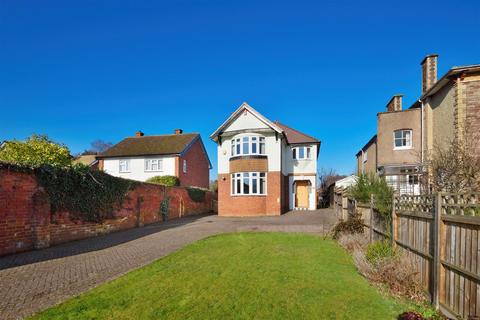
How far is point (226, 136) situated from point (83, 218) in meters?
13.2

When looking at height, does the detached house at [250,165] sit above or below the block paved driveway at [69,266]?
above

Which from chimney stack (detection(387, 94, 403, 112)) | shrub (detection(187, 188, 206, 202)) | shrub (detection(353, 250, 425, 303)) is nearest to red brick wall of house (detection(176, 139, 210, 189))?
shrub (detection(187, 188, 206, 202))

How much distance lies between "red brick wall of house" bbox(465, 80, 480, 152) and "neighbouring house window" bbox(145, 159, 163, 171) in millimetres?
25930

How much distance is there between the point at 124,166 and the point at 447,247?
32.1m

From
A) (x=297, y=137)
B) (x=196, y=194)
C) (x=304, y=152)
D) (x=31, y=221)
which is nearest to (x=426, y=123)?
(x=304, y=152)

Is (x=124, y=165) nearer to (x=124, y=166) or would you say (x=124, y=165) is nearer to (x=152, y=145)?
(x=124, y=166)

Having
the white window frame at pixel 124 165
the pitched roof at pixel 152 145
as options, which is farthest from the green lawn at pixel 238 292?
the white window frame at pixel 124 165

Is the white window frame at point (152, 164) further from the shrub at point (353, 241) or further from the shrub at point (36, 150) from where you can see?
the shrub at point (353, 241)

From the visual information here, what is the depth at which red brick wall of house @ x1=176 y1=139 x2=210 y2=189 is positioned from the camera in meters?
31.7

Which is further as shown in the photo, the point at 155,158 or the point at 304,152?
the point at 155,158

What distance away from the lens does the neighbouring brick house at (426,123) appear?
14812mm

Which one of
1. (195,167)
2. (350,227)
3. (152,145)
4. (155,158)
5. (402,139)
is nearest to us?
(350,227)

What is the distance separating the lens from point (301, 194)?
88.5 feet

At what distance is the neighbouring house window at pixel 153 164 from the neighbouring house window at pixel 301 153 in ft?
46.2
